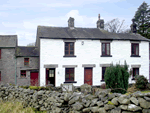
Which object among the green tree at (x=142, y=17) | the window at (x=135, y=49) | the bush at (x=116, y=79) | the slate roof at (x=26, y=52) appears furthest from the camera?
the green tree at (x=142, y=17)

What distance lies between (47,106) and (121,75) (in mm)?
8172

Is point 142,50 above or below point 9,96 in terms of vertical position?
above

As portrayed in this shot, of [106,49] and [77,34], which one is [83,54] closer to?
[77,34]

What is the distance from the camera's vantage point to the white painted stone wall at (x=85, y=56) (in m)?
16.4

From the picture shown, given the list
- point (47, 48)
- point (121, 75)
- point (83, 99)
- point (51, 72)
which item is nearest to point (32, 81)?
point (51, 72)

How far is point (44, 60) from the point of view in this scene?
16281mm

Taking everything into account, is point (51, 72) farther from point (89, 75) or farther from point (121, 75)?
point (121, 75)

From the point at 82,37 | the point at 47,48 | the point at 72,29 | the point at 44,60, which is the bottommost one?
the point at 44,60

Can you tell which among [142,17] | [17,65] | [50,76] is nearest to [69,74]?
[50,76]

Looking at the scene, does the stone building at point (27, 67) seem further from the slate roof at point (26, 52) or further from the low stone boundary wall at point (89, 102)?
the low stone boundary wall at point (89, 102)

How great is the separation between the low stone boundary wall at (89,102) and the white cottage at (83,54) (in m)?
7.96

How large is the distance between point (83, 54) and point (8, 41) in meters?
10.7

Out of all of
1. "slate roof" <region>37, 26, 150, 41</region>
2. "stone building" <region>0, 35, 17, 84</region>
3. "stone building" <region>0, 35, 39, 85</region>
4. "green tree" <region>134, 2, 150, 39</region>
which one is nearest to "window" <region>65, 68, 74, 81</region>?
"slate roof" <region>37, 26, 150, 41</region>

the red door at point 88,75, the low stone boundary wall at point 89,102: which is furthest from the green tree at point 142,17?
the low stone boundary wall at point 89,102
